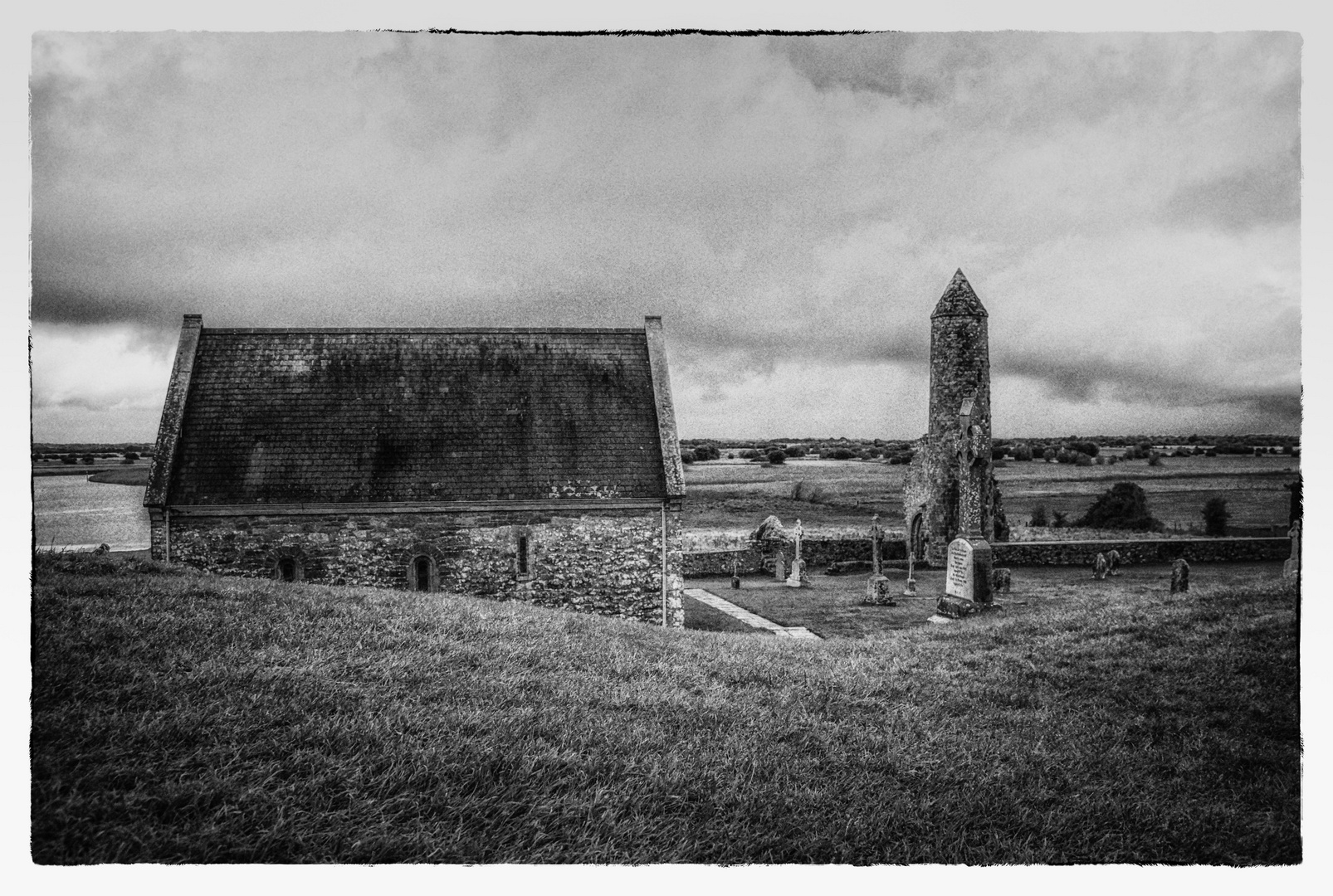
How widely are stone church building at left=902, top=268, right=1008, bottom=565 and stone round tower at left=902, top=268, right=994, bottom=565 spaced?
17mm

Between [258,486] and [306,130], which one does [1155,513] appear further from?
[258,486]

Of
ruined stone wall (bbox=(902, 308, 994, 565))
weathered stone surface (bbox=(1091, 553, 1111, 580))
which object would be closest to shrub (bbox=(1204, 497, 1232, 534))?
A: ruined stone wall (bbox=(902, 308, 994, 565))

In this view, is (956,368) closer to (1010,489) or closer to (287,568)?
(1010,489)

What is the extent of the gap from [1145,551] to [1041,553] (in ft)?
8.41

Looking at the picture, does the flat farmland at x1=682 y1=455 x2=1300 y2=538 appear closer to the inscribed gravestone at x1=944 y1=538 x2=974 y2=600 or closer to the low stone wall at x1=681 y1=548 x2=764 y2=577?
the low stone wall at x1=681 y1=548 x2=764 y2=577

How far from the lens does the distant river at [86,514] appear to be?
6.55 meters

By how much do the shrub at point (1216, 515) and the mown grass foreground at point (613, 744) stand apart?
5.01 feet

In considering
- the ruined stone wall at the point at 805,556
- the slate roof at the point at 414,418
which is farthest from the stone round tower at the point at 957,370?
the slate roof at the point at 414,418

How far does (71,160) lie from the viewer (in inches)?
255

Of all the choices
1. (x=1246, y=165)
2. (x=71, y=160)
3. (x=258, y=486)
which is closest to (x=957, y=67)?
(x=1246, y=165)

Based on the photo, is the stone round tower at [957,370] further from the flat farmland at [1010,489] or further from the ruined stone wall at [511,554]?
the ruined stone wall at [511,554]

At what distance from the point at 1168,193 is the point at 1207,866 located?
5.22 m

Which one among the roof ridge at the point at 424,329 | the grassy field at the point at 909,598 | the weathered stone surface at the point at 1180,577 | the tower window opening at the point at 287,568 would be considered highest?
the roof ridge at the point at 424,329

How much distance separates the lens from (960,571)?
12.2 m
